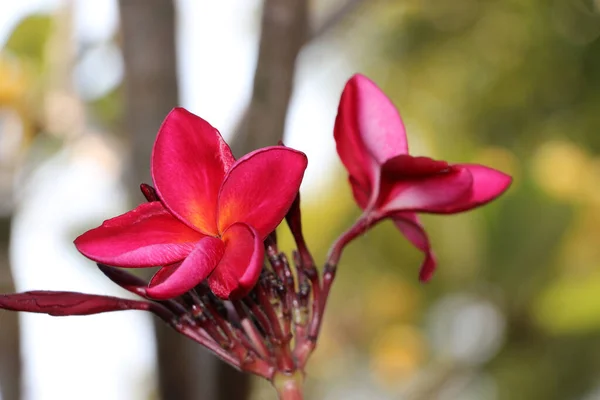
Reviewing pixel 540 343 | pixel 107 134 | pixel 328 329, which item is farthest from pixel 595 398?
pixel 107 134

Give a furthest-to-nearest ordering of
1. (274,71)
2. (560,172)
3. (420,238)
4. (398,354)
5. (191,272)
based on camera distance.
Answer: (398,354), (560,172), (274,71), (420,238), (191,272)

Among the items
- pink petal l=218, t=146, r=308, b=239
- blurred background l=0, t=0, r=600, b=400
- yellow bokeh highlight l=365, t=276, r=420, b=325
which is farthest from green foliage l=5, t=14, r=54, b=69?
pink petal l=218, t=146, r=308, b=239

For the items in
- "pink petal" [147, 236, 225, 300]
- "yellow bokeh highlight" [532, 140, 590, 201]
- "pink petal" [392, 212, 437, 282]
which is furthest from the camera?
"yellow bokeh highlight" [532, 140, 590, 201]

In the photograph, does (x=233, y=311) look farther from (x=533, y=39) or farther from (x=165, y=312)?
(x=533, y=39)

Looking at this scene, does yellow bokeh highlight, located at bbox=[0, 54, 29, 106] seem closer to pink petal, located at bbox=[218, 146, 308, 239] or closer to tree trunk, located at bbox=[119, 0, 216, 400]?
tree trunk, located at bbox=[119, 0, 216, 400]

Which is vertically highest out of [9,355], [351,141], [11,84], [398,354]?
[11,84]

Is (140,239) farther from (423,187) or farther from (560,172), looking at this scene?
(560,172)

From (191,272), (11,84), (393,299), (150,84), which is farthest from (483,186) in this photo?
(393,299)

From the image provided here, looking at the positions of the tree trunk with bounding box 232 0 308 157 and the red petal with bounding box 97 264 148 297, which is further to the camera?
the tree trunk with bounding box 232 0 308 157
